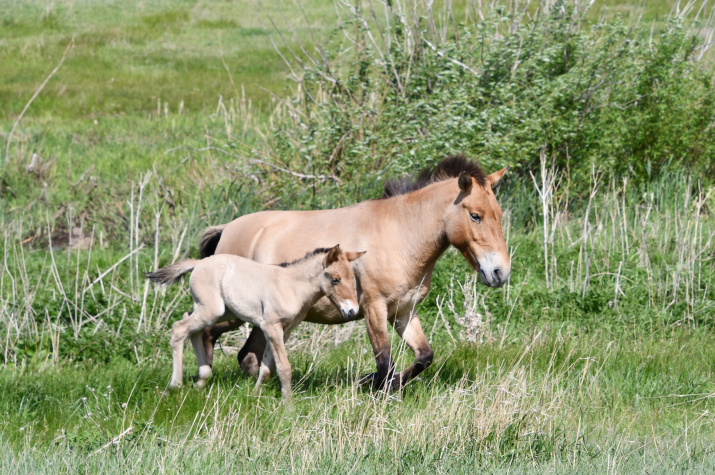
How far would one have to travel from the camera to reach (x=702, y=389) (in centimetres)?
677

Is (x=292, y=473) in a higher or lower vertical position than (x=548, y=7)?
lower

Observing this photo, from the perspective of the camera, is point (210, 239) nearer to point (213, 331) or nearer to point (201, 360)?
point (213, 331)

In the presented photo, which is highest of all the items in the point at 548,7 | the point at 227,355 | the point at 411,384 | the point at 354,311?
the point at 548,7

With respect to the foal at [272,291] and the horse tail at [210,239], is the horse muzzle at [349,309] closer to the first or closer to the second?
the foal at [272,291]

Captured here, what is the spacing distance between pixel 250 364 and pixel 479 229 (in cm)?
231

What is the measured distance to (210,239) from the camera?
736 centimetres

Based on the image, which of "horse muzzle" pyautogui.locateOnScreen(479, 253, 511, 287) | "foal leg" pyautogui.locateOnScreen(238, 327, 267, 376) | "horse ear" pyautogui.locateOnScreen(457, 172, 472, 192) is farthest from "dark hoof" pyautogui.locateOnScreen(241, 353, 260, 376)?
"horse ear" pyautogui.locateOnScreen(457, 172, 472, 192)

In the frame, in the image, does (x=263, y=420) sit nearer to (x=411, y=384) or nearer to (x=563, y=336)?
(x=411, y=384)

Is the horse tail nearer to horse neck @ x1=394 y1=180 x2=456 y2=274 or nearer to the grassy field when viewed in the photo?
the grassy field

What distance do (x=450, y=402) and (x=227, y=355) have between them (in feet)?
10.7

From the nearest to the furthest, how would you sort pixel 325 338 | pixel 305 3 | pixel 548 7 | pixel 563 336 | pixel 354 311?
pixel 354 311 < pixel 563 336 < pixel 325 338 < pixel 548 7 < pixel 305 3

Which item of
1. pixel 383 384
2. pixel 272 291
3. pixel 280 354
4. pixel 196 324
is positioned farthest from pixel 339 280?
pixel 196 324

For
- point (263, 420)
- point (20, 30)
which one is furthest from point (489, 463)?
point (20, 30)

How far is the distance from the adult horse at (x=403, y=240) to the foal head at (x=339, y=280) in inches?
22.1
